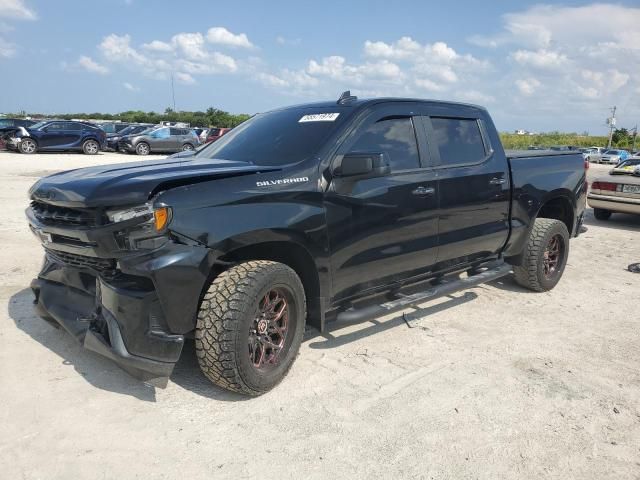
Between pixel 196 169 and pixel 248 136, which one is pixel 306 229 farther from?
pixel 248 136

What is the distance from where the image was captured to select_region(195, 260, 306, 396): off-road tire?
3.04 m

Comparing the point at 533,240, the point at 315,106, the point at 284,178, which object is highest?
the point at 315,106

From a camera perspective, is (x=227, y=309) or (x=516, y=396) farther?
(x=516, y=396)

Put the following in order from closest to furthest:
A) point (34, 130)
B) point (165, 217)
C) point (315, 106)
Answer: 1. point (165, 217)
2. point (315, 106)
3. point (34, 130)

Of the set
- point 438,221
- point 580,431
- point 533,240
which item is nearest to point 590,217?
point 533,240

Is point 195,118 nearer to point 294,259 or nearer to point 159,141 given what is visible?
point 159,141

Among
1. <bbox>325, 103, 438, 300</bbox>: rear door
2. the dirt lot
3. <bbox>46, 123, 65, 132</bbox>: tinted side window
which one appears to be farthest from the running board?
<bbox>46, 123, 65, 132</bbox>: tinted side window

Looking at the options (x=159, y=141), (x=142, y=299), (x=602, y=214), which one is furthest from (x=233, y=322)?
(x=159, y=141)

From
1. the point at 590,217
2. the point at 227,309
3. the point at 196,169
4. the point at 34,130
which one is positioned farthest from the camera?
the point at 34,130

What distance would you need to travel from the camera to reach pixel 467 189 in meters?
4.59

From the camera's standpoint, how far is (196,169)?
10.8 feet

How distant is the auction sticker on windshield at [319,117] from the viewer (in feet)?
12.8

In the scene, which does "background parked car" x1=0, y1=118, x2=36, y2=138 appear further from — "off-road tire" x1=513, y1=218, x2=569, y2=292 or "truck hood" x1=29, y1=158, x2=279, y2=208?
"off-road tire" x1=513, y1=218, x2=569, y2=292

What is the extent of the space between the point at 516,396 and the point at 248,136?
2.78m
